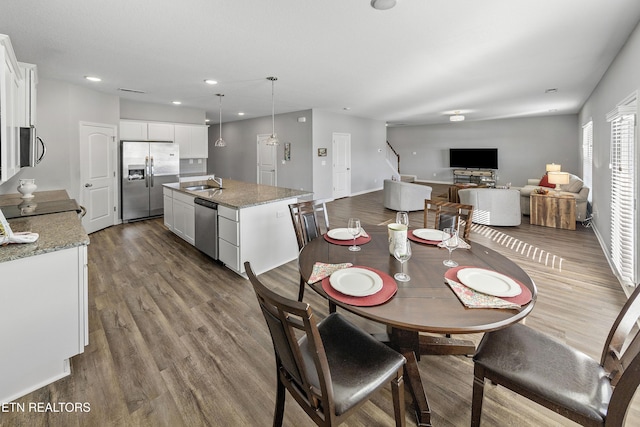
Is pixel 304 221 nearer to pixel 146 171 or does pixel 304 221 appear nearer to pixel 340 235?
pixel 340 235

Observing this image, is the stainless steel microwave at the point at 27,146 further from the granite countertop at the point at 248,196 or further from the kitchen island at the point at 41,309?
the granite countertop at the point at 248,196

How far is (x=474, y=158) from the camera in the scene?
11039 millimetres

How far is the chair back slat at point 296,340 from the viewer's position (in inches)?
38.8

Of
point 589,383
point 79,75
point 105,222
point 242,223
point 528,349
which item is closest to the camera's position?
point 589,383

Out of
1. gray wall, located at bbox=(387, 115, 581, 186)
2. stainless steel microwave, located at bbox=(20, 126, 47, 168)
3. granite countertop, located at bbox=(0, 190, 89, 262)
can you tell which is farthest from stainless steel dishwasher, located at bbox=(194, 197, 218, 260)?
gray wall, located at bbox=(387, 115, 581, 186)

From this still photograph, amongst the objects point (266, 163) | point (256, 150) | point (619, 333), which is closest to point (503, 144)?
point (266, 163)

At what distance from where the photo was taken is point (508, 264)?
Answer: 1.70 metres

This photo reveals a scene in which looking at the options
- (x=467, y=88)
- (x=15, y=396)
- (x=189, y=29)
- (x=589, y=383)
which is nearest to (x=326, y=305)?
(x=589, y=383)

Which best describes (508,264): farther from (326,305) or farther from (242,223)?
(242,223)

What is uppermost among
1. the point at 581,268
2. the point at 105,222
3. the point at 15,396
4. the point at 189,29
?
the point at 189,29

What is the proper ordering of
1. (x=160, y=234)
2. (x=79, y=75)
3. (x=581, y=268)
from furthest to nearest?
1. (x=160, y=234)
2. (x=79, y=75)
3. (x=581, y=268)

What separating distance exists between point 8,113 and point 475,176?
12223 mm

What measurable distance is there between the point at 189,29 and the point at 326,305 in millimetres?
2934

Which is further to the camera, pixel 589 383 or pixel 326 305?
pixel 326 305
